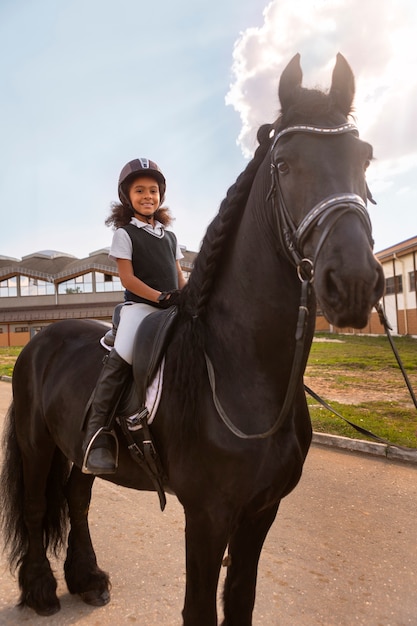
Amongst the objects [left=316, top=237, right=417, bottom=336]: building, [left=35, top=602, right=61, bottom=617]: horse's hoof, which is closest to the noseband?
[left=35, top=602, right=61, bottom=617]: horse's hoof

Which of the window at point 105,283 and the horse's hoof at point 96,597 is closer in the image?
the horse's hoof at point 96,597

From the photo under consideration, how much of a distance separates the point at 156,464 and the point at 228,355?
714 millimetres

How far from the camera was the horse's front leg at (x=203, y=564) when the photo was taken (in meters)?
1.99

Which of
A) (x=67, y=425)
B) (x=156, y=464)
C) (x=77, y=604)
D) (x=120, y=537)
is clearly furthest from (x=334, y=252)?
(x=120, y=537)

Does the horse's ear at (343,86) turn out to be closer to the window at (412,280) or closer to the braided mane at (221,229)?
the braided mane at (221,229)

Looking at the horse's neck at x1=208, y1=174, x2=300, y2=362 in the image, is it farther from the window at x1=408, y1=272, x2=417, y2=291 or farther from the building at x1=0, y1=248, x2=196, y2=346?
the building at x1=0, y1=248, x2=196, y2=346

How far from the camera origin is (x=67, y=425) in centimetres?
290

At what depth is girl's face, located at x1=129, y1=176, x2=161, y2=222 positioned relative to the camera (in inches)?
112

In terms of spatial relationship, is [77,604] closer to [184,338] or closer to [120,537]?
[120,537]

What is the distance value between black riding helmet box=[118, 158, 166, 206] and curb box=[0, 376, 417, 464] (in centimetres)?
434

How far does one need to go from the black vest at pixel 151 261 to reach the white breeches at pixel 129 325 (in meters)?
0.08

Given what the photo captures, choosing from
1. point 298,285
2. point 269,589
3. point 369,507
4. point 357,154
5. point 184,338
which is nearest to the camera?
point 357,154

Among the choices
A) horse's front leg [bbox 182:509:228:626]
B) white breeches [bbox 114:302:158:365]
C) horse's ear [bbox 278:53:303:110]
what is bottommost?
horse's front leg [bbox 182:509:228:626]

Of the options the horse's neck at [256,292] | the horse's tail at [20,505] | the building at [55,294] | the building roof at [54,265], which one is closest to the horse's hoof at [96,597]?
the horse's tail at [20,505]
